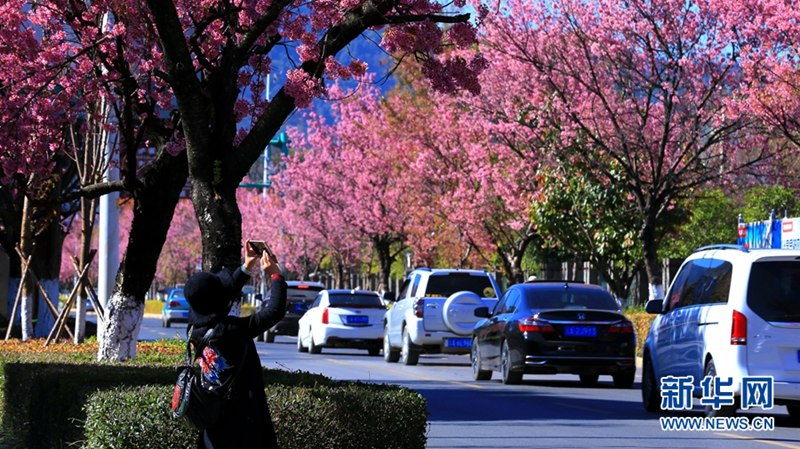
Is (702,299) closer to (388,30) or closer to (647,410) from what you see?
(647,410)

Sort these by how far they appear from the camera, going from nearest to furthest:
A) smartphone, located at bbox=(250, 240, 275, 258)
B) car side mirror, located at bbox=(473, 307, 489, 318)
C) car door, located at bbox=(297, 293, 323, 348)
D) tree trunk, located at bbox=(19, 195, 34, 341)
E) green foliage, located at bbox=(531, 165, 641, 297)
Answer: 1. smartphone, located at bbox=(250, 240, 275, 258)
2. car side mirror, located at bbox=(473, 307, 489, 318)
3. tree trunk, located at bbox=(19, 195, 34, 341)
4. car door, located at bbox=(297, 293, 323, 348)
5. green foliage, located at bbox=(531, 165, 641, 297)

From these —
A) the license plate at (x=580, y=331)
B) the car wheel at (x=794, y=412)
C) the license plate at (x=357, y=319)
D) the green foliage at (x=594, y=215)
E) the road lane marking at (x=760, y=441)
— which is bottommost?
the road lane marking at (x=760, y=441)

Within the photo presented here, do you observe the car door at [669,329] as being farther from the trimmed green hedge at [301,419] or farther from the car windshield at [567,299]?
the trimmed green hedge at [301,419]

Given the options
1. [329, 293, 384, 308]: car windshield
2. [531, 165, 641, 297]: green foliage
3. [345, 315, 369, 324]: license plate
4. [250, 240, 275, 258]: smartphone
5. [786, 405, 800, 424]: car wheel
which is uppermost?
[531, 165, 641, 297]: green foliage

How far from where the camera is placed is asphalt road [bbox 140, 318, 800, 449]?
569 inches

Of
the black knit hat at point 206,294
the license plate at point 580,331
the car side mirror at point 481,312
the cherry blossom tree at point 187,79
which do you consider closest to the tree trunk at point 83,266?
the cherry blossom tree at point 187,79

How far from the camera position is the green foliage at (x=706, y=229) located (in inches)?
2092

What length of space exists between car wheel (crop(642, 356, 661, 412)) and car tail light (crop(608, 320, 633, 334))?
3779 millimetres

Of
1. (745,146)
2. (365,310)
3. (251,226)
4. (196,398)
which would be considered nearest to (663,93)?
(745,146)

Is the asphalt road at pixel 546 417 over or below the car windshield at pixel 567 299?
below

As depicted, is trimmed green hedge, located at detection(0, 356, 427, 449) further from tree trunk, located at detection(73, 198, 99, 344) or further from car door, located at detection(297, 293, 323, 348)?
car door, located at detection(297, 293, 323, 348)

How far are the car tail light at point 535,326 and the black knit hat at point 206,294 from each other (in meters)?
14.2

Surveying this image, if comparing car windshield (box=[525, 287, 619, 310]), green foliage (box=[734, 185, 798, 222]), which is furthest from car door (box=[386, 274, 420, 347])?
green foliage (box=[734, 185, 798, 222])

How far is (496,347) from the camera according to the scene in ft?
76.5
